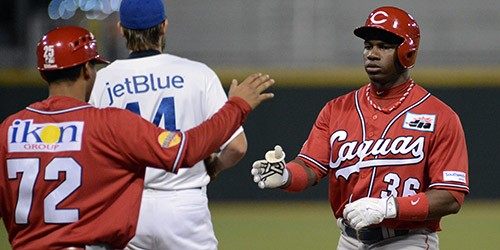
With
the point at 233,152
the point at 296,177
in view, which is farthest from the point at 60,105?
the point at 296,177

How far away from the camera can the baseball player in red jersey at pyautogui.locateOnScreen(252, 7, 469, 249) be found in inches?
167

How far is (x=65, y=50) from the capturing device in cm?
377

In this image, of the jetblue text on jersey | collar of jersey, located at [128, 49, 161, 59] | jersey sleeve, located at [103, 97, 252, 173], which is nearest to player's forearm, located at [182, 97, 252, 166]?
jersey sleeve, located at [103, 97, 252, 173]

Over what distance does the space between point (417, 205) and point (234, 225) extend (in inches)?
250

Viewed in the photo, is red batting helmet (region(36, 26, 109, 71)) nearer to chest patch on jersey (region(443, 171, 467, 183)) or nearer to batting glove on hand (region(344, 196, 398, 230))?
batting glove on hand (region(344, 196, 398, 230))

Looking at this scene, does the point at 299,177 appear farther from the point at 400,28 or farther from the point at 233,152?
the point at 400,28

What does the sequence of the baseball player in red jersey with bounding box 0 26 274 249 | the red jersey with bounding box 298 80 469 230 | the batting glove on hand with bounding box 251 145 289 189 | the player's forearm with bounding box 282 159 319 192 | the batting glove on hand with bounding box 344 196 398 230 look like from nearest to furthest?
the baseball player in red jersey with bounding box 0 26 274 249
the batting glove on hand with bounding box 344 196 398 230
the red jersey with bounding box 298 80 469 230
the batting glove on hand with bounding box 251 145 289 189
the player's forearm with bounding box 282 159 319 192

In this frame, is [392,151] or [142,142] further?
[392,151]

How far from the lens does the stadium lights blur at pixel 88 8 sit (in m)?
12.8

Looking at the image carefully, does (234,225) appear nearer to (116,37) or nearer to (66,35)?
(116,37)

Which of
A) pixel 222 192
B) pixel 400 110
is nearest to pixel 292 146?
pixel 222 192

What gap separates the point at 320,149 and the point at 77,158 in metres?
1.53

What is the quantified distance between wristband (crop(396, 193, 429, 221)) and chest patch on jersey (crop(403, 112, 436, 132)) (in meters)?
0.38

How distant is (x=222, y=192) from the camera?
39.1ft
